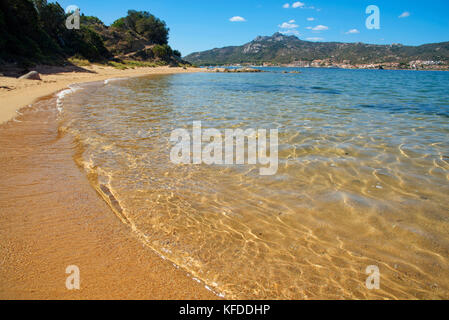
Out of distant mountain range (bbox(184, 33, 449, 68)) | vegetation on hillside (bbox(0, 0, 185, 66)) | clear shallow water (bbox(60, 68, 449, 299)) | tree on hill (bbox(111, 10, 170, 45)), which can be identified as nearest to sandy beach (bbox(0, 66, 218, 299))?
clear shallow water (bbox(60, 68, 449, 299))

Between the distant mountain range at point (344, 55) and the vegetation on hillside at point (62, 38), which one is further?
the distant mountain range at point (344, 55)

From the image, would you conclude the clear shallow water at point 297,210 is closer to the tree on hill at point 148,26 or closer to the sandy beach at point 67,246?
the sandy beach at point 67,246

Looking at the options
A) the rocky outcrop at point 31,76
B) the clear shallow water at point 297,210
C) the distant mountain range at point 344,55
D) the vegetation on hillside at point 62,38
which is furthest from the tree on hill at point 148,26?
the distant mountain range at point 344,55

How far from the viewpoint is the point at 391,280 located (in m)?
2.15

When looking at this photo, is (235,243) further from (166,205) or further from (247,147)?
(247,147)

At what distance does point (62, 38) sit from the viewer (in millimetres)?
35625

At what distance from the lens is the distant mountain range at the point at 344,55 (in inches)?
3735

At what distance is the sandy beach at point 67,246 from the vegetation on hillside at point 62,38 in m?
20.8

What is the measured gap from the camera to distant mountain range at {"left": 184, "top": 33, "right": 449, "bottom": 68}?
311 feet

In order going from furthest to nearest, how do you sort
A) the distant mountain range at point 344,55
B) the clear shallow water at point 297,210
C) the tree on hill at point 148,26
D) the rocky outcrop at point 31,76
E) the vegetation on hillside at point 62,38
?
the distant mountain range at point 344,55
the tree on hill at point 148,26
the vegetation on hillside at point 62,38
the rocky outcrop at point 31,76
the clear shallow water at point 297,210

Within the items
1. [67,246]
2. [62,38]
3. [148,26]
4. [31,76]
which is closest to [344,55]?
[148,26]

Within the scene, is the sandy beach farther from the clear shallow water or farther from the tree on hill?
the tree on hill

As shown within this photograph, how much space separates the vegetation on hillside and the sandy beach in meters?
20.8

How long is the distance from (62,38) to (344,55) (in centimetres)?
13657
